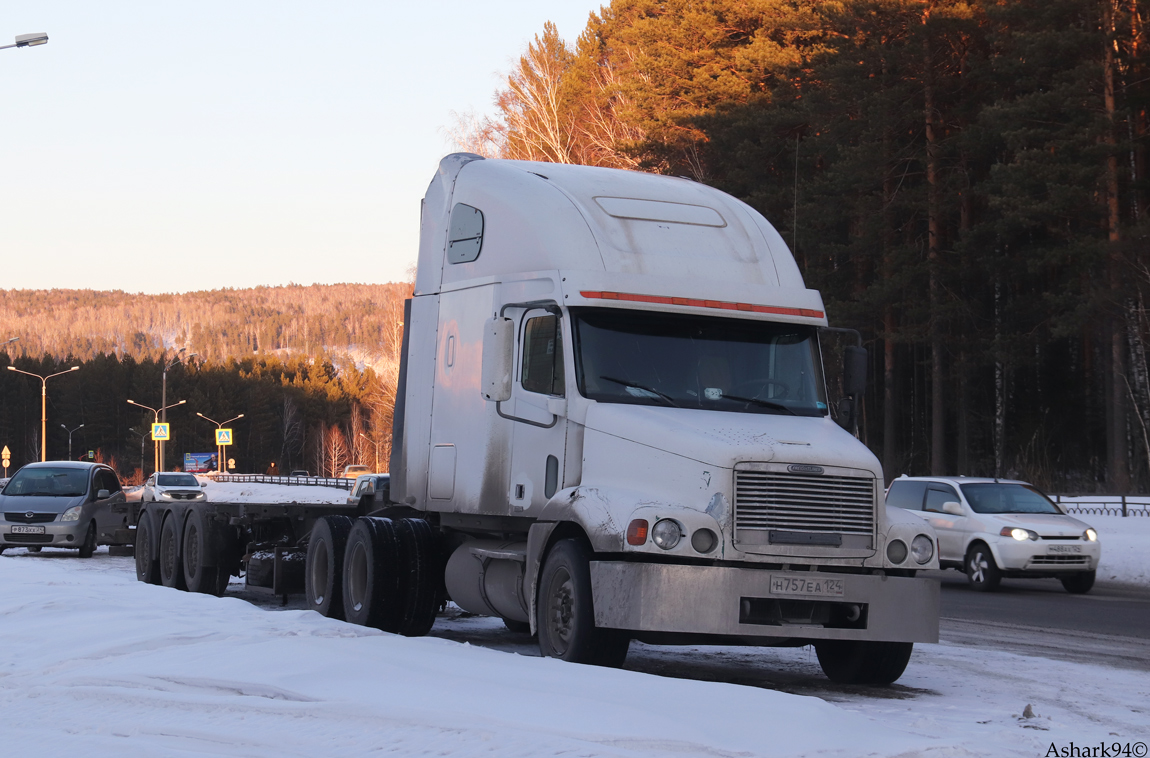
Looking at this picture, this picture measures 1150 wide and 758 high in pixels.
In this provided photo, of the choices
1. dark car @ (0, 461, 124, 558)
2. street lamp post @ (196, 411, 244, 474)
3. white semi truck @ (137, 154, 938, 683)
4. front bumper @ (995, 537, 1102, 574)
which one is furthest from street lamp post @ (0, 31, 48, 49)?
street lamp post @ (196, 411, 244, 474)

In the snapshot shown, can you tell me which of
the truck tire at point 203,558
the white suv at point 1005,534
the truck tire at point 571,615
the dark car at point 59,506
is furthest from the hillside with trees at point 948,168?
the truck tire at point 571,615

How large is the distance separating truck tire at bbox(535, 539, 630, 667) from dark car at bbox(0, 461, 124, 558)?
16.4m

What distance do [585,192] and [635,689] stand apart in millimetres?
4943

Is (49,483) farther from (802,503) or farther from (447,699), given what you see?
(447,699)

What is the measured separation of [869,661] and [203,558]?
899 cm

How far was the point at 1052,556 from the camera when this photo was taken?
20.3 m

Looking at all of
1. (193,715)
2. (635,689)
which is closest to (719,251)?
(635,689)

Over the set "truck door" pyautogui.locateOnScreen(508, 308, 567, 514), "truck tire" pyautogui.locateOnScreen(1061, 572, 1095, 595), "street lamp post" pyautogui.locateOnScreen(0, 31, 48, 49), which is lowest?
"truck tire" pyautogui.locateOnScreen(1061, 572, 1095, 595)

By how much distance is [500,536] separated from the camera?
1132 cm

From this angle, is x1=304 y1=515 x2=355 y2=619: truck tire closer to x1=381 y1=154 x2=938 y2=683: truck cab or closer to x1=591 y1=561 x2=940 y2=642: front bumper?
x1=381 y1=154 x2=938 y2=683: truck cab

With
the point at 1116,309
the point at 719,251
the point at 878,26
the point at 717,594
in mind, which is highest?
the point at 878,26

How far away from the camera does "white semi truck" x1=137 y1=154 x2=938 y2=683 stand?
912cm

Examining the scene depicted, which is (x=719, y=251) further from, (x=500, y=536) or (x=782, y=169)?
(x=782, y=169)

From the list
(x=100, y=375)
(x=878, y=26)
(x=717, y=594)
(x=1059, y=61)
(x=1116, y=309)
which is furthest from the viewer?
(x=100, y=375)
